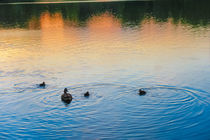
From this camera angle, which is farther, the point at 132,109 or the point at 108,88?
the point at 108,88

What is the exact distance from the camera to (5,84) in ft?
86.7

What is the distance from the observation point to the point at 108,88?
24.3m

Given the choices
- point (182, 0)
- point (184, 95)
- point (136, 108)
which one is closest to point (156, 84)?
point (184, 95)

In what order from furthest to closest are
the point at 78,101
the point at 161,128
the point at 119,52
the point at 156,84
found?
the point at 119,52
the point at 156,84
the point at 78,101
the point at 161,128

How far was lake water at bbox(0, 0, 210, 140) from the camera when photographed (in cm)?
1830

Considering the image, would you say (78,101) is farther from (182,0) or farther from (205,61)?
(182,0)

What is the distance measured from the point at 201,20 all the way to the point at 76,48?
33345 millimetres

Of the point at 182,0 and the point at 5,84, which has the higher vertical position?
the point at 182,0

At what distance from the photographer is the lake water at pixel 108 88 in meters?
18.3

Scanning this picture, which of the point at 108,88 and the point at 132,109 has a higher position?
the point at 108,88

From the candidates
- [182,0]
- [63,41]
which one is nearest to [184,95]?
[63,41]

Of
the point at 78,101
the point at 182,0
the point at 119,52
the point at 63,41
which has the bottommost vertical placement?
the point at 78,101

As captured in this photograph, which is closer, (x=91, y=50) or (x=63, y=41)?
(x=91, y=50)

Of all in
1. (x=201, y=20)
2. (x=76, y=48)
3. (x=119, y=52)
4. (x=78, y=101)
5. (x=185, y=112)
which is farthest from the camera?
(x=201, y=20)
